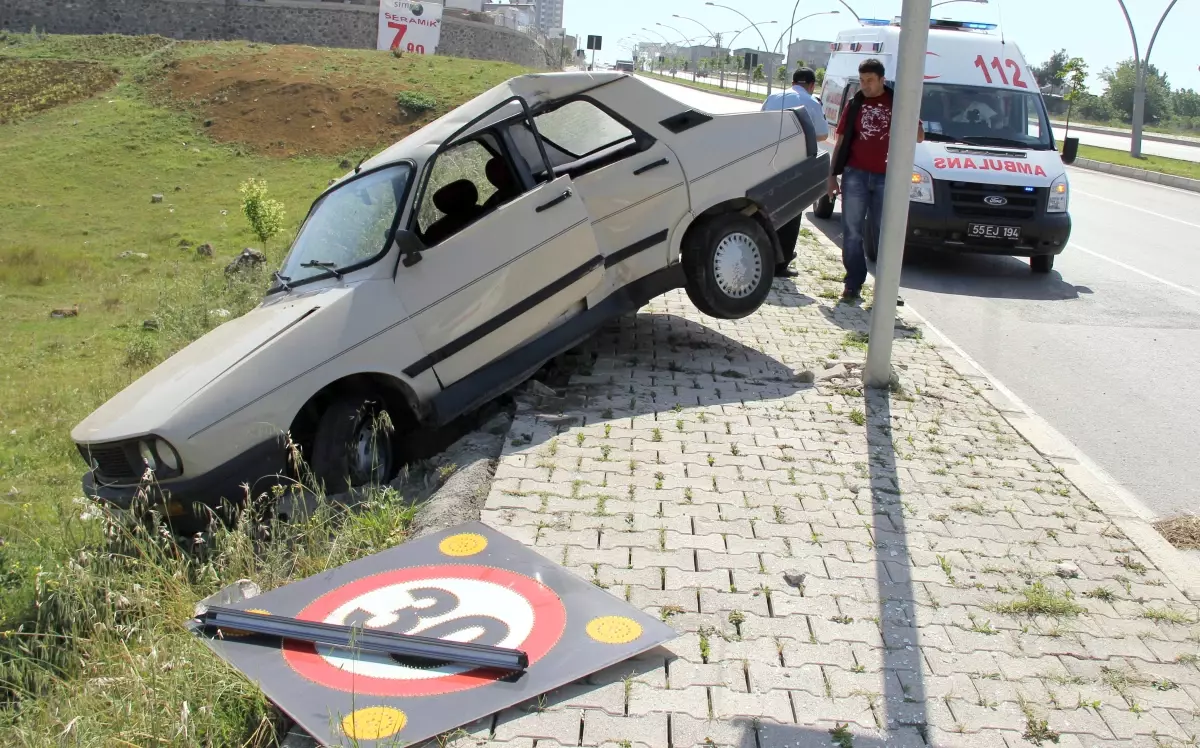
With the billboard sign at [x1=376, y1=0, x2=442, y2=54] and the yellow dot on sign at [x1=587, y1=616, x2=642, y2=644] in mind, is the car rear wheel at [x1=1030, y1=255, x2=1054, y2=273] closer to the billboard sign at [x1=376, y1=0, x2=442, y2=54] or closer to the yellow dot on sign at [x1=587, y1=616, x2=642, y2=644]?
the yellow dot on sign at [x1=587, y1=616, x2=642, y2=644]

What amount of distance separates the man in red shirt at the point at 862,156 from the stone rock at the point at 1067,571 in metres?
4.99

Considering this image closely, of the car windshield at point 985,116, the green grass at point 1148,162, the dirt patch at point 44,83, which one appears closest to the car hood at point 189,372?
the car windshield at point 985,116

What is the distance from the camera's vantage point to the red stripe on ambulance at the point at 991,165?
11352 millimetres

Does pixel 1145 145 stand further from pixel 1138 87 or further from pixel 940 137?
pixel 940 137

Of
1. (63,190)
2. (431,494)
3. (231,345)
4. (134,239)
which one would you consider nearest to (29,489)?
(231,345)

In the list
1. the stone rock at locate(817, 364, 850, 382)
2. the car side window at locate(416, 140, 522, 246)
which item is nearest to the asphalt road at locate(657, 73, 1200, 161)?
the stone rock at locate(817, 364, 850, 382)

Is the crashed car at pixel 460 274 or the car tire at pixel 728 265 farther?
the car tire at pixel 728 265

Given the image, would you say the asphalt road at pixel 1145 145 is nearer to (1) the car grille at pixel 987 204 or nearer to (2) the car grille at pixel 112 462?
(1) the car grille at pixel 987 204

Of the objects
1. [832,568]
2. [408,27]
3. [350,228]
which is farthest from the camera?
[408,27]

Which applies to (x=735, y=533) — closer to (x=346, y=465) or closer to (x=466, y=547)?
(x=466, y=547)

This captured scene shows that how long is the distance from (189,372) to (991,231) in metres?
8.73

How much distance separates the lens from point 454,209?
6434 mm

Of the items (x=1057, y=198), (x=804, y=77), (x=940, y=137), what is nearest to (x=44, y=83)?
(x=804, y=77)

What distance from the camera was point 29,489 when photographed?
720 centimetres
